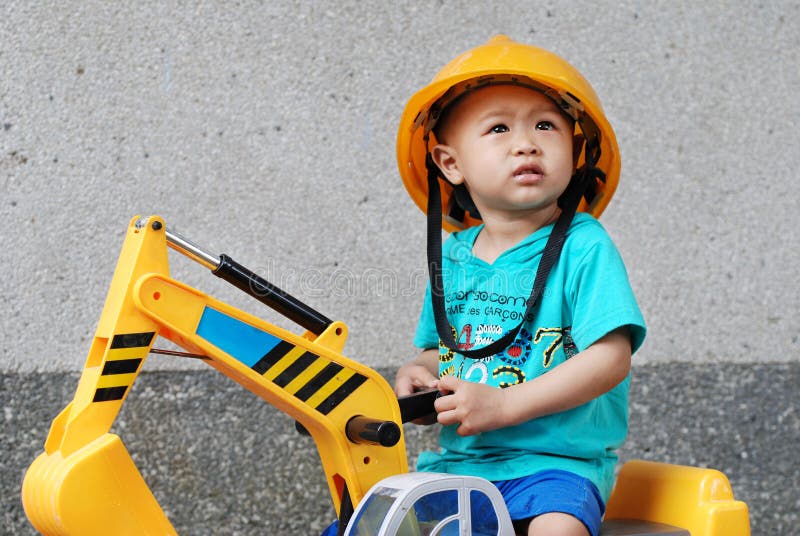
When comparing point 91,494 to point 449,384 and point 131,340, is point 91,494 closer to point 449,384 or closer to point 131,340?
point 131,340

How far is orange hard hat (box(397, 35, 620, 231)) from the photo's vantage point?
1507 mm

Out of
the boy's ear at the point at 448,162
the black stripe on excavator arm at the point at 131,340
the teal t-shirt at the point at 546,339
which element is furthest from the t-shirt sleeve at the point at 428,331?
the black stripe on excavator arm at the point at 131,340

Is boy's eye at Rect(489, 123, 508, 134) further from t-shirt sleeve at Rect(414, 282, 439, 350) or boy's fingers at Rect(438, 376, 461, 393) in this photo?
boy's fingers at Rect(438, 376, 461, 393)

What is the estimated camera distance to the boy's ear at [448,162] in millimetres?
1679

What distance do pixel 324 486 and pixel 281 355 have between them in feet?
3.55

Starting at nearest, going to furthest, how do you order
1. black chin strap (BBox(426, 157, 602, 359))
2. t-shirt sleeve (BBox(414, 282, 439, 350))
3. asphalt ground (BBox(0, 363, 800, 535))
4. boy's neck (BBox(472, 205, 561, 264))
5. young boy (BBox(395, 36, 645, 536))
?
1. young boy (BBox(395, 36, 645, 536))
2. black chin strap (BBox(426, 157, 602, 359))
3. boy's neck (BBox(472, 205, 561, 264))
4. t-shirt sleeve (BBox(414, 282, 439, 350))
5. asphalt ground (BBox(0, 363, 800, 535))

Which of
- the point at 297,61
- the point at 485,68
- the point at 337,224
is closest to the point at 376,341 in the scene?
the point at 337,224

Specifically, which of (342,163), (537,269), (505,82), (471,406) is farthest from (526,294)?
(342,163)

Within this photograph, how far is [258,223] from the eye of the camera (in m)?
2.28

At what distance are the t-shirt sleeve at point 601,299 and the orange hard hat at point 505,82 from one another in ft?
0.85

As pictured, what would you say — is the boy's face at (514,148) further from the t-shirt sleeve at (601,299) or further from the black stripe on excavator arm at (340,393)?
the black stripe on excavator arm at (340,393)

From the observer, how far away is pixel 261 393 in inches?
51.9

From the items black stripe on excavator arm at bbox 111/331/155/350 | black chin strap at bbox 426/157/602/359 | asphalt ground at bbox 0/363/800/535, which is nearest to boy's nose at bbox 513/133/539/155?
black chin strap at bbox 426/157/602/359

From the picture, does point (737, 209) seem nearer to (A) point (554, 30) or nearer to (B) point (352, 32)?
(A) point (554, 30)
